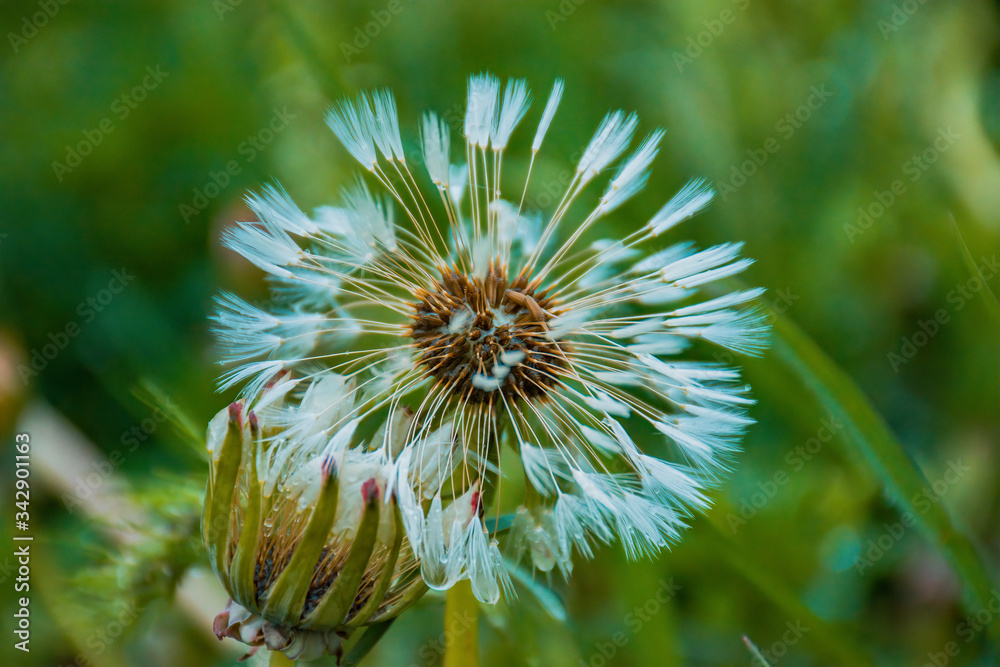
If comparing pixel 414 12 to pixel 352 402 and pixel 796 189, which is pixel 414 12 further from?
pixel 352 402

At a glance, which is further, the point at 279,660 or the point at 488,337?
the point at 488,337

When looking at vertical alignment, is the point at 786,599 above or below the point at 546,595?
below

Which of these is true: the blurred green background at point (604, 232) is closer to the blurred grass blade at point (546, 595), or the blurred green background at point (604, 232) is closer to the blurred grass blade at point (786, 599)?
the blurred grass blade at point (786, 599)

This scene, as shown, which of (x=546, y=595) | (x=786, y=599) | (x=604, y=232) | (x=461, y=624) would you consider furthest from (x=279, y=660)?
(x=604, y=232)

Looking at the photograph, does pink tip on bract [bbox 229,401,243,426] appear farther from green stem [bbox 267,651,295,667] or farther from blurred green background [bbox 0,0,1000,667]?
blurred green background [bbox 0,0,1000,667]

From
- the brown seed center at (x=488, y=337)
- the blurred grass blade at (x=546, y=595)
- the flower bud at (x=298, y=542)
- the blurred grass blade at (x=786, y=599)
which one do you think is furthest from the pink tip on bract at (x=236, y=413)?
the blurred grass blade at (x=786, y=599)

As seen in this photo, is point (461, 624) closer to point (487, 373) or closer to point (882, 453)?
point (487, 373)
